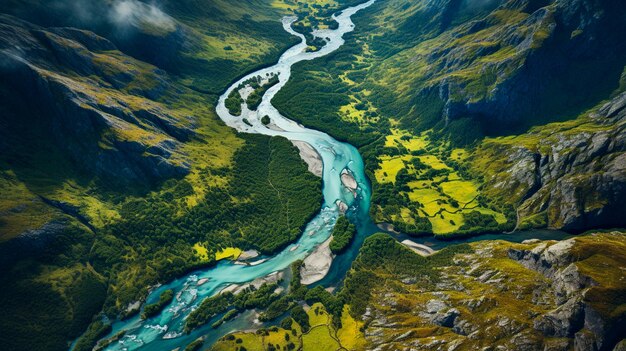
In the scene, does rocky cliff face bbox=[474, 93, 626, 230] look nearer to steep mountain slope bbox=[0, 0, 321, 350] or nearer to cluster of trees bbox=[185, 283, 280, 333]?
steep mountain slope bbox=[0, 0, 321, 350]

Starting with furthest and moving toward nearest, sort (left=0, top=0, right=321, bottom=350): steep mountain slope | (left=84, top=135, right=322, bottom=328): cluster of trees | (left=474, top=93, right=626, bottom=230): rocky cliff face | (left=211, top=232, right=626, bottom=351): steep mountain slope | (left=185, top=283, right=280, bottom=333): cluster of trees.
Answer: (left=474, top=93, right=626, bottom=230): rocky cliff face
(left=84, top=135, right=322, bottom=328): cluster of trees
(left=185, top=283, right=280, bottom=333): cluster of trees
(left=0, top=0, right=321, bottom=350): steep mountain slope
(left=211, top=232, right=626, bottom=351): steep mountain slope

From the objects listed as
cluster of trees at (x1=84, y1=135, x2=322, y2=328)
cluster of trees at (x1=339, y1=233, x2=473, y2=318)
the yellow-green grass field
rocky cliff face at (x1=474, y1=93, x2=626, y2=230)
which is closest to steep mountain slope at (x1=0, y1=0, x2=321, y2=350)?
cluster of trees at (x1=84, y1=135, x2=322, y2=328)

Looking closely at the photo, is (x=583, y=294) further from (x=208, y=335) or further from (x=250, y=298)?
(x=208, y=335)

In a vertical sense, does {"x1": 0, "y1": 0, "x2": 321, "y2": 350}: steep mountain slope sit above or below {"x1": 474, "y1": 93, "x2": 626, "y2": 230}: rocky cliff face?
below

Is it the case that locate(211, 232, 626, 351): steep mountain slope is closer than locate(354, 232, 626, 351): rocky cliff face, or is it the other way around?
locate(354, 232, 626, 351): rocky cliff face

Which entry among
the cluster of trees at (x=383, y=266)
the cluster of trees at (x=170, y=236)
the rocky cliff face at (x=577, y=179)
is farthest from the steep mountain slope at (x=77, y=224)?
the rocky cliff face at (x=577, y=179)

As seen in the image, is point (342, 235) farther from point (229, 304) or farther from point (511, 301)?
point (511, 301)
